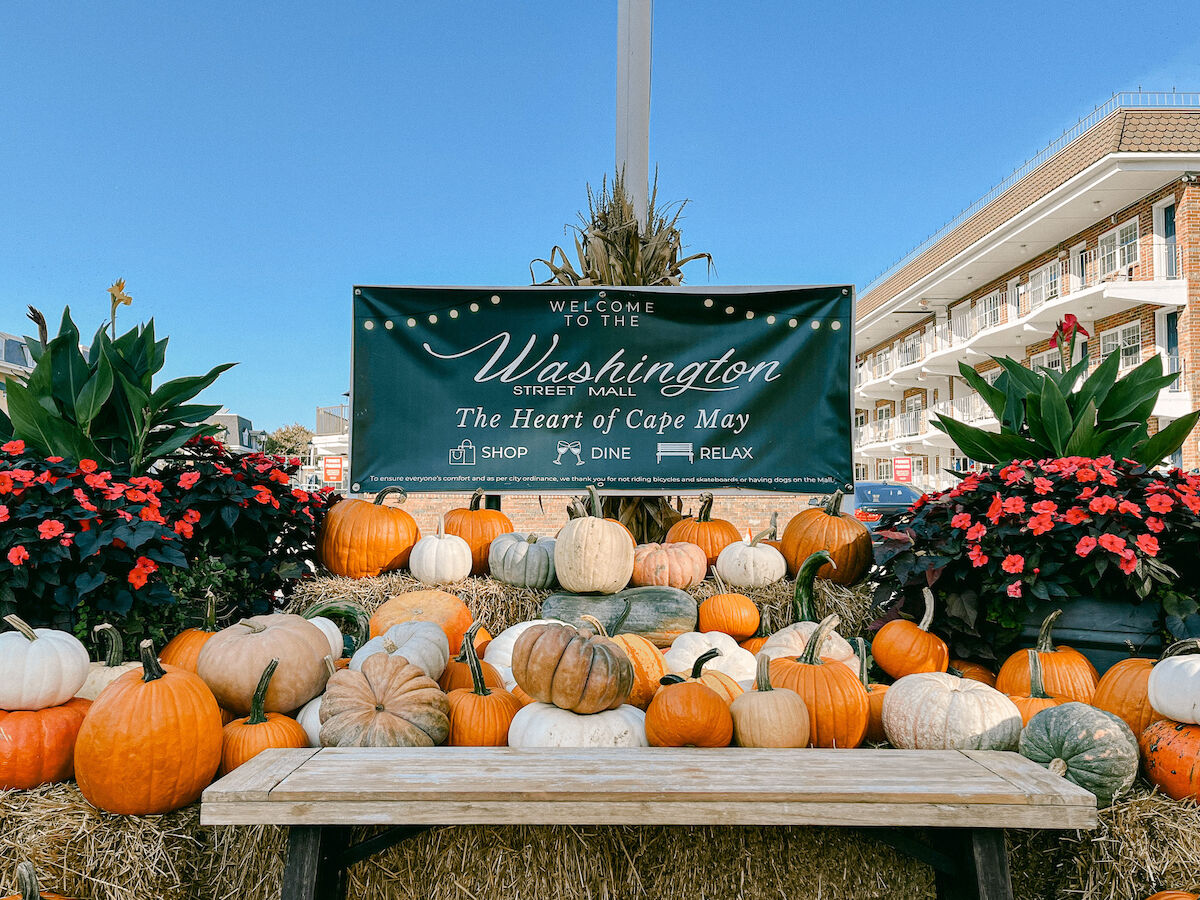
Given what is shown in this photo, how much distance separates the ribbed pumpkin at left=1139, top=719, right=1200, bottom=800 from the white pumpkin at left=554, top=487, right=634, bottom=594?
1799 mm

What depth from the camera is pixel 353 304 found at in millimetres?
3752

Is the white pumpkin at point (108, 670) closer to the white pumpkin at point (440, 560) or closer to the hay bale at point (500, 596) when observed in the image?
the hay bale at point (500, 596)

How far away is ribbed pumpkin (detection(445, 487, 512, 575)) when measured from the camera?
3.62 m

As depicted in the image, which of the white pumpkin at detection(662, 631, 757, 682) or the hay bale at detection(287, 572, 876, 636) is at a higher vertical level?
the hay bale at detection(287, 572, 876, 636)

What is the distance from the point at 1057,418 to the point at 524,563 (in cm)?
227

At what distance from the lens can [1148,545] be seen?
2492 mm

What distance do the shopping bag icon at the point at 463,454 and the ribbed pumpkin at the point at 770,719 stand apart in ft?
6.63

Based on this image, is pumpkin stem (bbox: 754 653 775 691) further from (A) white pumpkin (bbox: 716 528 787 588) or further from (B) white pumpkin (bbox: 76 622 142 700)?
(B) white pumpkin (bbox: 76 622 142 700)

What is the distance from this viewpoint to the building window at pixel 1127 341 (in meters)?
18.4

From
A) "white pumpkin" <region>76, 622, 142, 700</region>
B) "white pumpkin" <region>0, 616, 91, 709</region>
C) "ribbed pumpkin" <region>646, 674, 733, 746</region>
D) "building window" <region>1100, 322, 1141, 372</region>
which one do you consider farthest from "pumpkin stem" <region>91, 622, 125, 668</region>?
"building window" <region>1100, 322, 1141, 372</region>

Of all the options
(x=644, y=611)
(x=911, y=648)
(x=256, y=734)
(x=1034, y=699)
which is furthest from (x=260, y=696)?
(x=1034, y=699)

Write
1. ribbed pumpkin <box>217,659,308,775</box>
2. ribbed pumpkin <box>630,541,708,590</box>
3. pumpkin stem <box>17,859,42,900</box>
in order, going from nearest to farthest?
pumpkin stem <box>17,859,42,900</box>, ribbed pumpkin <box>217,659,308,775</box>, ribbed pumpkin <box>630,541,708,590</box>

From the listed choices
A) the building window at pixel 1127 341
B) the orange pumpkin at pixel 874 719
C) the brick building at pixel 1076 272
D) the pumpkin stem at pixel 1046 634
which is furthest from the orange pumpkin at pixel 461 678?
the building window at pixel 1127 341

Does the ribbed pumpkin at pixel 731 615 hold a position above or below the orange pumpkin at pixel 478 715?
above
